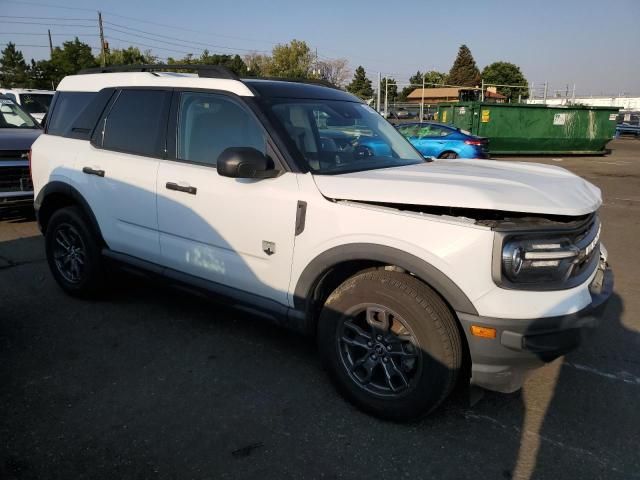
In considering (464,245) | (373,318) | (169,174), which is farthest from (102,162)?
(464,245)

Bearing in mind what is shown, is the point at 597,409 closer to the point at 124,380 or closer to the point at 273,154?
the point at 273,154

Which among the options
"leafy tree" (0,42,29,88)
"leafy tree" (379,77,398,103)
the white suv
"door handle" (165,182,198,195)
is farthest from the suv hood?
"leafy tree" (0,42,29,88)

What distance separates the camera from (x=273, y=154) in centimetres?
311

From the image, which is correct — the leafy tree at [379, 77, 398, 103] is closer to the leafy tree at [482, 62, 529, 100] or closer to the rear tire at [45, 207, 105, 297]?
the leafy tree at [482, 62, 529, 100]

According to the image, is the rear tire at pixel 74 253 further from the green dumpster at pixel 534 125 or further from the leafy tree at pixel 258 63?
the leafy tree at pixel 258 63

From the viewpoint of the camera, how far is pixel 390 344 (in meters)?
2.81

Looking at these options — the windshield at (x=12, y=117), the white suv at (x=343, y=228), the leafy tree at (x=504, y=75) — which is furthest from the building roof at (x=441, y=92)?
the white suv at (x=343, y=228)

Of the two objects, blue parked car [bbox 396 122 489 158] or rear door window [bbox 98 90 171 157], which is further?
blue parked car [bbox 396 122 489 158]

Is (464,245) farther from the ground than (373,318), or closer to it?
farther from the ground

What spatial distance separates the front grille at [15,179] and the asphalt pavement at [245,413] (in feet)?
12.6

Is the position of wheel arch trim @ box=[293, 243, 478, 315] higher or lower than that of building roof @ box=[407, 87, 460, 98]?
lower

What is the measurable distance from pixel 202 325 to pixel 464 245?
2.42 meters

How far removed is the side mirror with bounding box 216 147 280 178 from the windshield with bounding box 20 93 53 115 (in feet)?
41.7

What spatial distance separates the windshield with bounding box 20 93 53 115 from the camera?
1320 cm
